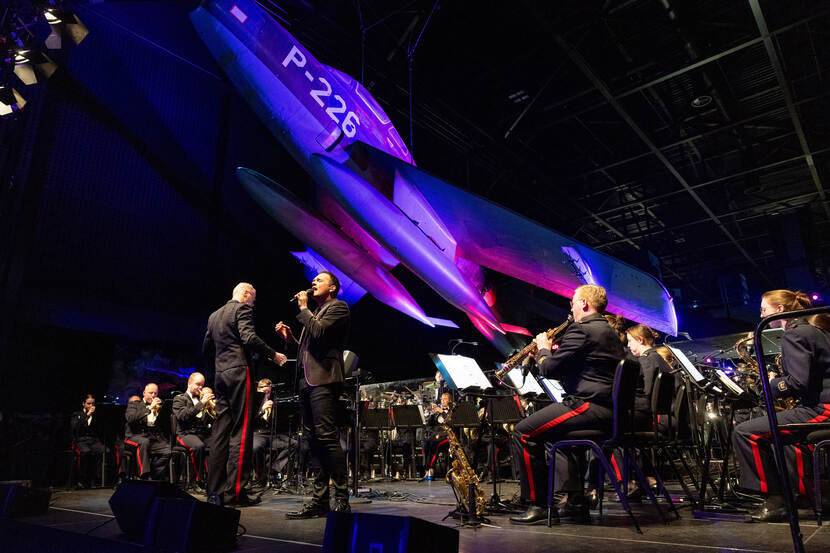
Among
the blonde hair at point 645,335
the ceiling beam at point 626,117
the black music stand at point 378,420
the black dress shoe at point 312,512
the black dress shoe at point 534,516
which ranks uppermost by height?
the ceiling beam at point 626,117

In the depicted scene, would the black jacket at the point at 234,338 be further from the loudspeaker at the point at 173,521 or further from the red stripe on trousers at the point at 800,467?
the red stripe on trousers at the point at 800,467

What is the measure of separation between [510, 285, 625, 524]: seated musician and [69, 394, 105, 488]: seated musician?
22.9ft

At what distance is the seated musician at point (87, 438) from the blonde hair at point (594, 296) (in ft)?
24.6

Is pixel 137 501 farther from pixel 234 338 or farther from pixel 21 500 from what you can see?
pixel 21 500

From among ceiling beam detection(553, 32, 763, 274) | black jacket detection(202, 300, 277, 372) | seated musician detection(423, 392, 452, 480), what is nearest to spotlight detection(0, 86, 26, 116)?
black jacket detection(202, 300, 277, 372)

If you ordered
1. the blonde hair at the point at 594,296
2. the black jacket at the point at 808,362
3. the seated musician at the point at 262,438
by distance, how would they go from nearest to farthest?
the black jacket at the point at 808,362 → the blonde hair at the point at 594,296 → the seated musician at the point at 262,438

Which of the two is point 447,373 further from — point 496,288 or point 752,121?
point 496,288

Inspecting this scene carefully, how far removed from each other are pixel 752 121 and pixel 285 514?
12.2 meters

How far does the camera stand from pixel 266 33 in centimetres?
844

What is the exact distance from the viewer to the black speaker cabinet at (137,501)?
2699 mm

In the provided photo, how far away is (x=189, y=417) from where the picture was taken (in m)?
6.64

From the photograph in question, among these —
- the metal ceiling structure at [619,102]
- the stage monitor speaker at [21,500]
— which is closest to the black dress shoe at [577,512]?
the stage monitor speaker at [21,500]

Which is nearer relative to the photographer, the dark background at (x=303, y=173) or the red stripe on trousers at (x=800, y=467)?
the red stripe on trousers at (x=800, y=467)

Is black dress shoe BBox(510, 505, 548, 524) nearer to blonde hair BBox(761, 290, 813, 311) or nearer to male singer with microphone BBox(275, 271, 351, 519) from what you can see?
male singer with microphone BBox(275, 271, 351, 519)
